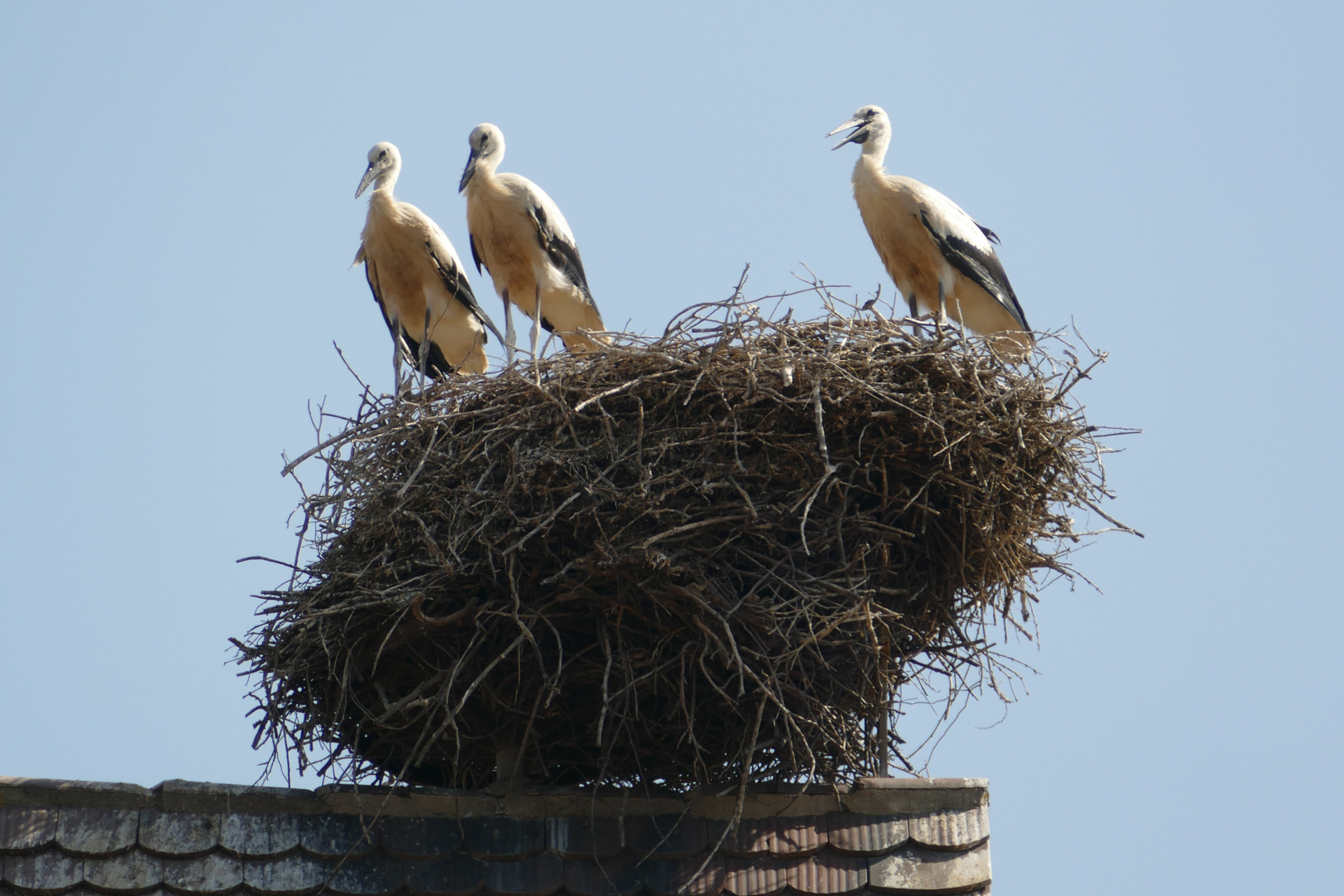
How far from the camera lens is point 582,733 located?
4766 millimetres

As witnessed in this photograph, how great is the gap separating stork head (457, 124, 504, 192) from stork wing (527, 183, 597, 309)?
291 mm

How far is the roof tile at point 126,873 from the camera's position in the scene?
4.07m

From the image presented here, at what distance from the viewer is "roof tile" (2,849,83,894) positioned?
13.1 ft

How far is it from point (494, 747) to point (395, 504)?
832mm

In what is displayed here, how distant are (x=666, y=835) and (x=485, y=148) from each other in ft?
15.4

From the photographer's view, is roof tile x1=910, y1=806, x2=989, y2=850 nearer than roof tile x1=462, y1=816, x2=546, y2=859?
No

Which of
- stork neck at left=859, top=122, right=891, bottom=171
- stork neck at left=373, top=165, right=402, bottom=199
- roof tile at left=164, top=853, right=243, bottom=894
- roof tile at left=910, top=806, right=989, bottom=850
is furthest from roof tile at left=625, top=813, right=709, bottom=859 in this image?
stork neck at left=373, top=165, right=402, bottom=199

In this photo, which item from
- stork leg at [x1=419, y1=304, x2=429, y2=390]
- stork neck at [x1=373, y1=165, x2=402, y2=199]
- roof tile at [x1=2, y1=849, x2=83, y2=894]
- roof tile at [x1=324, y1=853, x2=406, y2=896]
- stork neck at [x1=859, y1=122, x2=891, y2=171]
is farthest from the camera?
stork neck at [x1=373, y1=165, x2=402, y2=199]

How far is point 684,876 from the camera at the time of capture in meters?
4.33

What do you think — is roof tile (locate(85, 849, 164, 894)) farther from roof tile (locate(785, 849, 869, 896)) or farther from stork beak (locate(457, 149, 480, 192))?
stork beak (locate(457, 149, 480, 192))

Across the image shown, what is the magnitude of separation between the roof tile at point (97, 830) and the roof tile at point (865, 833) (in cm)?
196

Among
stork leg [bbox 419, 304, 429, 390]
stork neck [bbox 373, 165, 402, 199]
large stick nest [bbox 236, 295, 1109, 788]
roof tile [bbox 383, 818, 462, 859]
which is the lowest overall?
roof tile [bbox 383, 818, 462, 859]

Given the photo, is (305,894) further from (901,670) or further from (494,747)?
(901,670)

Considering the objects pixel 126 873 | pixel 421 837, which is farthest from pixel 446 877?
pixel 126 873
